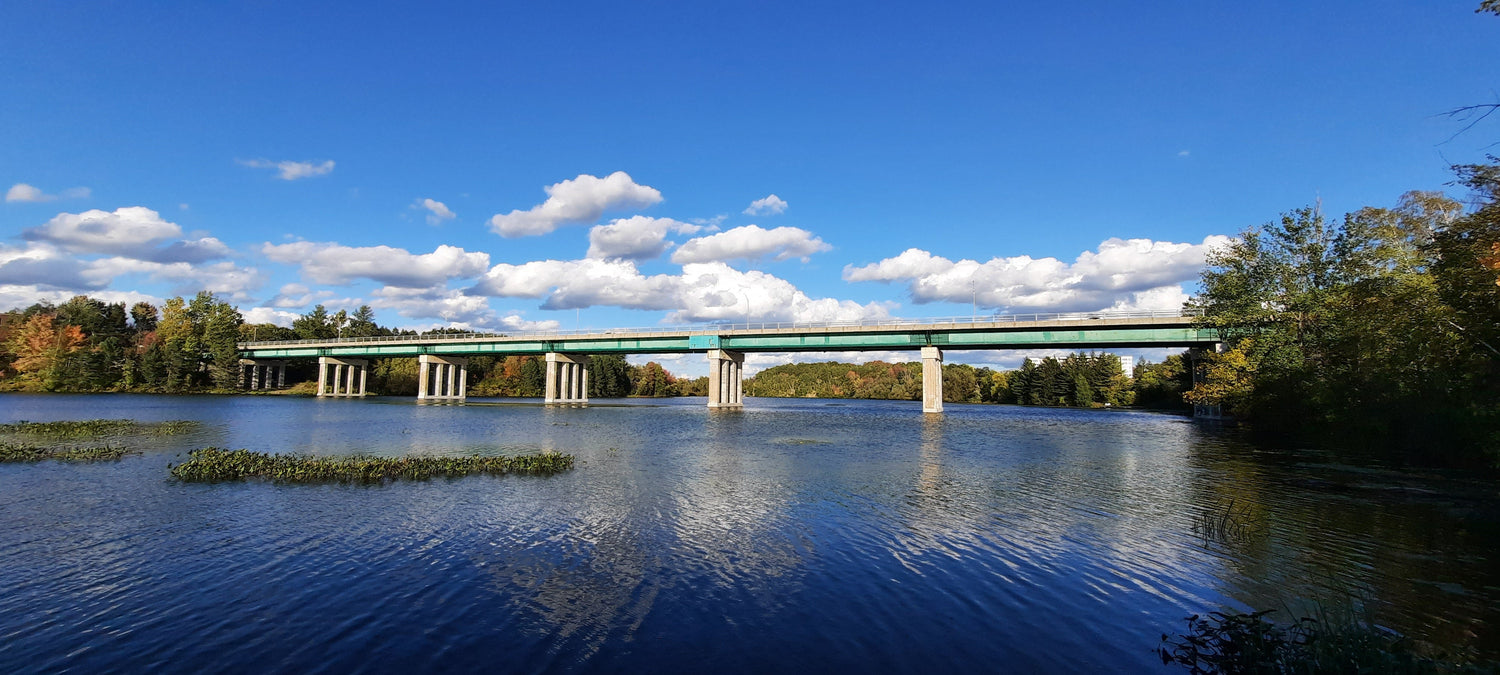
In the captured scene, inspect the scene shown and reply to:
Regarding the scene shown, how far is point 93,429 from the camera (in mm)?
49531

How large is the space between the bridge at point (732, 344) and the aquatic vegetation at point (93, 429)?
2829 inches

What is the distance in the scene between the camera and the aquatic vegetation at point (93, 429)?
4678 centimetres

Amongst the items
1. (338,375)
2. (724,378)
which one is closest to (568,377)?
(724,378)

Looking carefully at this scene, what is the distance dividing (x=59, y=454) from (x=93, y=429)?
1814 cm

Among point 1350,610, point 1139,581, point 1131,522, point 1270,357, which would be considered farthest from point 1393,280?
point 1350,610

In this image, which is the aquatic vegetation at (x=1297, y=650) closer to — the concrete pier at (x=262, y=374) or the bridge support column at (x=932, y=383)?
the bridge support column at (x=932, y=383)

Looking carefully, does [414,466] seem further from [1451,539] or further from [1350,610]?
[1451,539]

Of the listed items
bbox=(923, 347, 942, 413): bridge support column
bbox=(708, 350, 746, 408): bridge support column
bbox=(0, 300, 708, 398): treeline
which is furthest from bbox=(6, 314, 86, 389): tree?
bbox=(923, 347, 942, 413): bridge support column

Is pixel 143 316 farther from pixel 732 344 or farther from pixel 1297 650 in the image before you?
pixel 1297 650

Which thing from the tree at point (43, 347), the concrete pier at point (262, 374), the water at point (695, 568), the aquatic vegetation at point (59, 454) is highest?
the tree at point (43, 347)

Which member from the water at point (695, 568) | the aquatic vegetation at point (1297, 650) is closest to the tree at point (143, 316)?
the water at point (695, 568)

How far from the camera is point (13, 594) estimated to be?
14258 mm

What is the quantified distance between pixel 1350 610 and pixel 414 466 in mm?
34370

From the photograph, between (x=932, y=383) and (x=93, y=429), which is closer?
(x=93, y=429)
